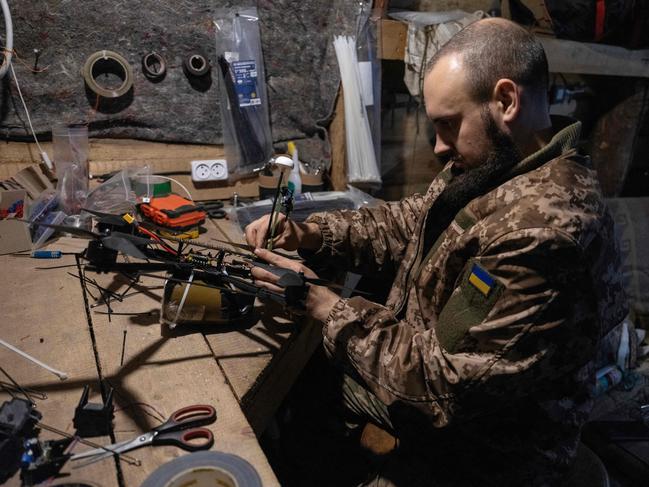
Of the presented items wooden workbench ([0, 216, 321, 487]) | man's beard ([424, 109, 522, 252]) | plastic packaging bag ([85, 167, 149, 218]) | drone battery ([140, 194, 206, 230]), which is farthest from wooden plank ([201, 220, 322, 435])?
plastic packaging bag ([85, 167, 149, 218])

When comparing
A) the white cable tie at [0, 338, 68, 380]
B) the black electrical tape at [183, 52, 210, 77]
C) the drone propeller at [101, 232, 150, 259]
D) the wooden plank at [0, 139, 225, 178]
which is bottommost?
the white cable tie at [0, 338, 68, 380]

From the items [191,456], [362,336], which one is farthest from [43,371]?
[362,336]

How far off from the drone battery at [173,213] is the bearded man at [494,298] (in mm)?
891

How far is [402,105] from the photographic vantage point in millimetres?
3816

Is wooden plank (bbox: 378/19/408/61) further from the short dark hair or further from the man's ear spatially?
the man's ear

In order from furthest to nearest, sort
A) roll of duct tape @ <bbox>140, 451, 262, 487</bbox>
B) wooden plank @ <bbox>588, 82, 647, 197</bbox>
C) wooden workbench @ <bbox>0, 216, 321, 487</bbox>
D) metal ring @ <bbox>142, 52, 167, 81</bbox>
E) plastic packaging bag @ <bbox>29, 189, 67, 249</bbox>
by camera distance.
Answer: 1. wooden plank @ <bbox>588, 82, 647, 197</bbox>
2. metal ring @ <bbox>142, 52, 167, 81</bbox>
3. plastic packaging bag @ <bbox>29, 189, 67, 249</bbox>
4. wooden workbench @ <bbox>0, 216, 321, 487</bbox>
5. roll of duct tape @ <bbox>140, 451, 262, 487</bbox>

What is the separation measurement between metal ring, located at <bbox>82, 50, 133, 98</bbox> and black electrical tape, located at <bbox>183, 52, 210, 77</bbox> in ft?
1.13

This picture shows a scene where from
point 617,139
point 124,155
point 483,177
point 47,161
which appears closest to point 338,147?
point 124,155

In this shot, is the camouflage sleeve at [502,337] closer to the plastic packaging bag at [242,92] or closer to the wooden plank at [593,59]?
the plastic packaging bag at [242,92]

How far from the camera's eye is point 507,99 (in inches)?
55.2

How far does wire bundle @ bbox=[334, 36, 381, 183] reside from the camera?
3.21 meters

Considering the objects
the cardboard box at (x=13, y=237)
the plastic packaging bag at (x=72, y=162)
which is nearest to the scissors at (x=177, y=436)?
the cardboard box at (x=13, y=237)

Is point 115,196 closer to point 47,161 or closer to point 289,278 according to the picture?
point 47,161

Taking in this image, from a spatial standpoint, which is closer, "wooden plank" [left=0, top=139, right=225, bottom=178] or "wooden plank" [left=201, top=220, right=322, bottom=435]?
"wooden plank" [left=201, top=220, right=322, bottom=435]
